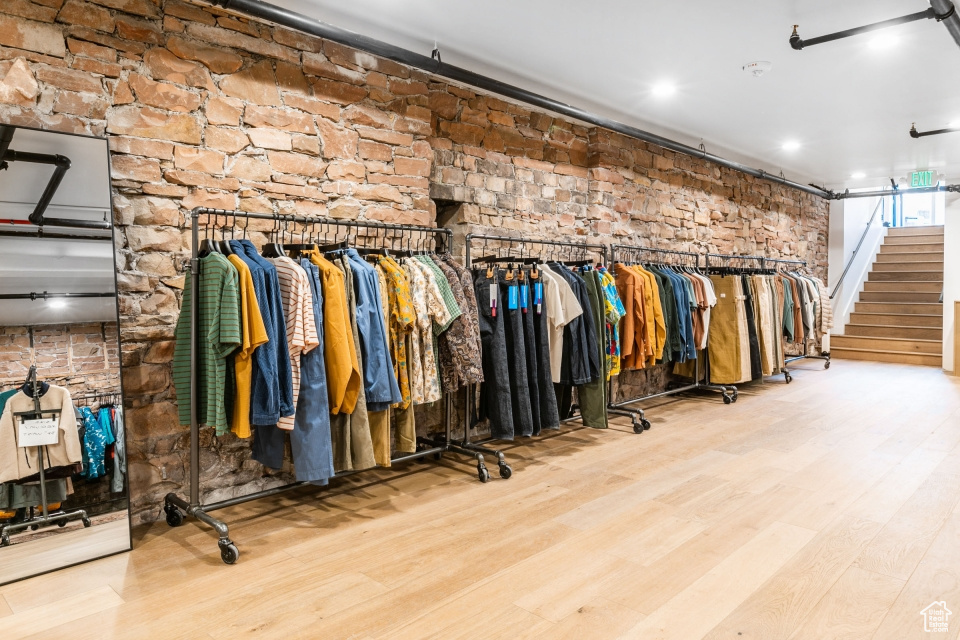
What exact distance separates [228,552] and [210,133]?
2.02 metres

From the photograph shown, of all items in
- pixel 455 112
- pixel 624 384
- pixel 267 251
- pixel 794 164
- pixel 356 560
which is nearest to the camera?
pixel 356 560

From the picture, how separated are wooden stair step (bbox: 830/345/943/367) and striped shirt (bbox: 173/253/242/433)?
31.3 ft

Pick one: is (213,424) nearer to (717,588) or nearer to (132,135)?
(132,135)

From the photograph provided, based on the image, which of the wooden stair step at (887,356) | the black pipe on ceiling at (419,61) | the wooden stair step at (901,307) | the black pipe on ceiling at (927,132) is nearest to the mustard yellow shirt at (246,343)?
the black pipe on ceiling at (419,61)

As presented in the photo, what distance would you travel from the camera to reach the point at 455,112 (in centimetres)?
445

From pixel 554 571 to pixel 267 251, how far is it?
204 centimetres

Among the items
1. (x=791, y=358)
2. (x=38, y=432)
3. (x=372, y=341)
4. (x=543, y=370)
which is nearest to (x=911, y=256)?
(x=791, y=358)

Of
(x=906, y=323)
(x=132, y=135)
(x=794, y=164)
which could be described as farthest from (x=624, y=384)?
(x=906, y=323)

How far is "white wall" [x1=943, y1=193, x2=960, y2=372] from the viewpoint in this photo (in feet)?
26.3

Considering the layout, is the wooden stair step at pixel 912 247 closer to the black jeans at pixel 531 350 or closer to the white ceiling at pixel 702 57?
the white ceiling at pixel 702 57

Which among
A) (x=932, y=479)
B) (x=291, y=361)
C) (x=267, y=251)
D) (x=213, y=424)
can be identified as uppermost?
(x=267, y=251)

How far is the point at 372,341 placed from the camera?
3080mm

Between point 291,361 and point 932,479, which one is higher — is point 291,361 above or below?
above

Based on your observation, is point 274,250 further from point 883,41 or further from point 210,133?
point 883,41
